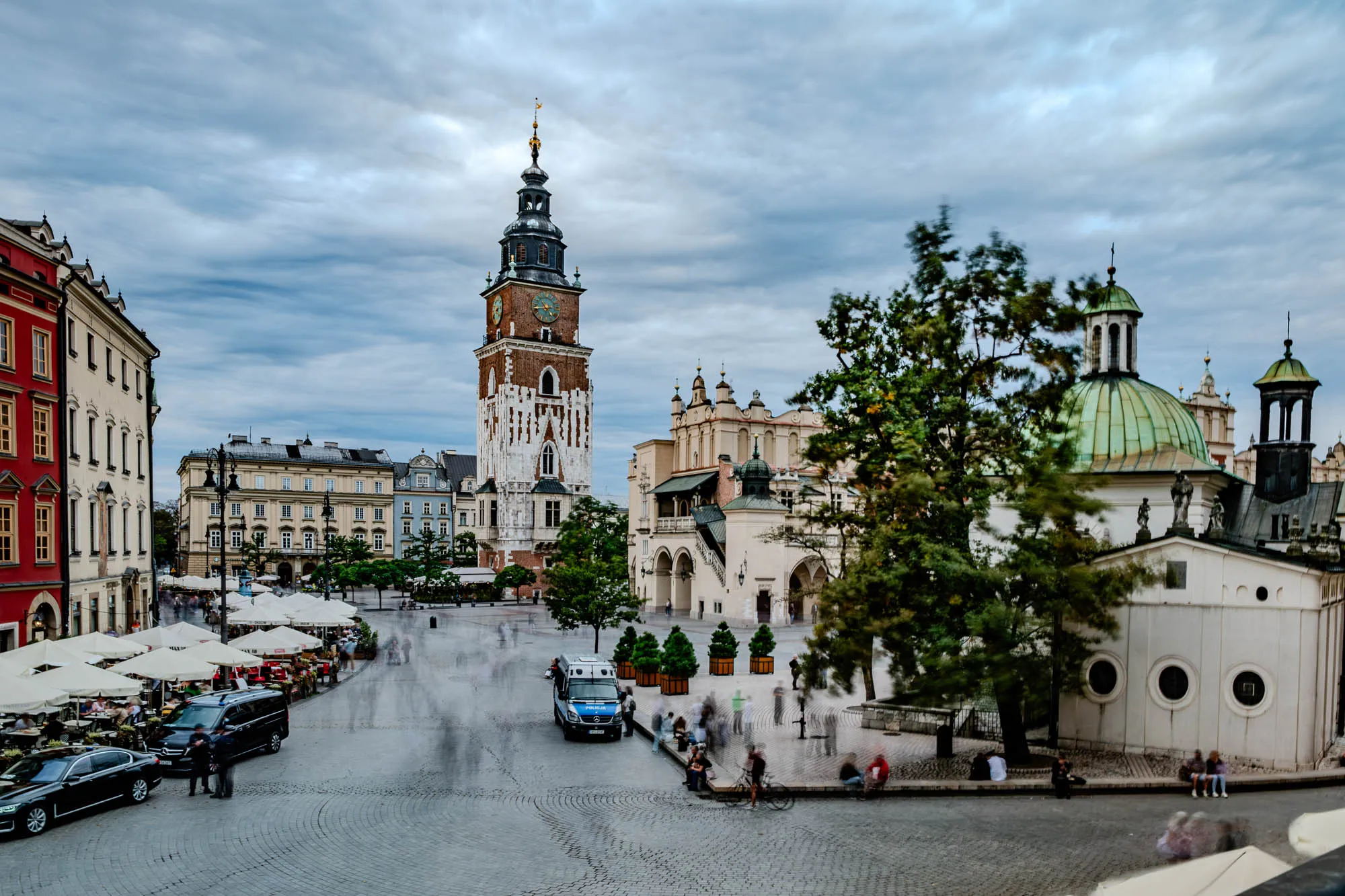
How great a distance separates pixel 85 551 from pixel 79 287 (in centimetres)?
902

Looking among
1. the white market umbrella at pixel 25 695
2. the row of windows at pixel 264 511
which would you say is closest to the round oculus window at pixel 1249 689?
the white market umbrella at pixel 25 695

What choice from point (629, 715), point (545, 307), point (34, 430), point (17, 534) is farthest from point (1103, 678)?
point (545, 307)

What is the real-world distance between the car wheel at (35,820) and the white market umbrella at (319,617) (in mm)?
21201

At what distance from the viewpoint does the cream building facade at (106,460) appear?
32.5 meters

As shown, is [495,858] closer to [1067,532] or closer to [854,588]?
[854,588]

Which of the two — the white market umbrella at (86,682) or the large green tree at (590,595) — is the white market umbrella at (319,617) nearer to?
the large green tree at (590,595)

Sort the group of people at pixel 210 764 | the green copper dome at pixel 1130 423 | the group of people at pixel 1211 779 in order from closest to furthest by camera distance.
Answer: the group of people at pixel 210 764 → the group of people at pixel 1211 779 → the green copper dome at pixel 1130 423

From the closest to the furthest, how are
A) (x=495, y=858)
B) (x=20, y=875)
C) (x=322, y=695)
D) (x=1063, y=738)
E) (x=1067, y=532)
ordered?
(x=20, y=875)
(x=495, y=858)
(x=1067, y=532)
(x=1063, y=738)
(x=322, y=695)

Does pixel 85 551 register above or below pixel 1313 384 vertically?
below

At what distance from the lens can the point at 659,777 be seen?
20578mm

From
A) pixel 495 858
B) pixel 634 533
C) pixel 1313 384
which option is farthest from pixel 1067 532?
pixel 634 533

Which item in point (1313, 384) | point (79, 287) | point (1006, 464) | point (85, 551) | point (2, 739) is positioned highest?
point (79, 287)

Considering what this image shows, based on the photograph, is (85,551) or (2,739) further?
(85,551)

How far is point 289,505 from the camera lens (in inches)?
3804
